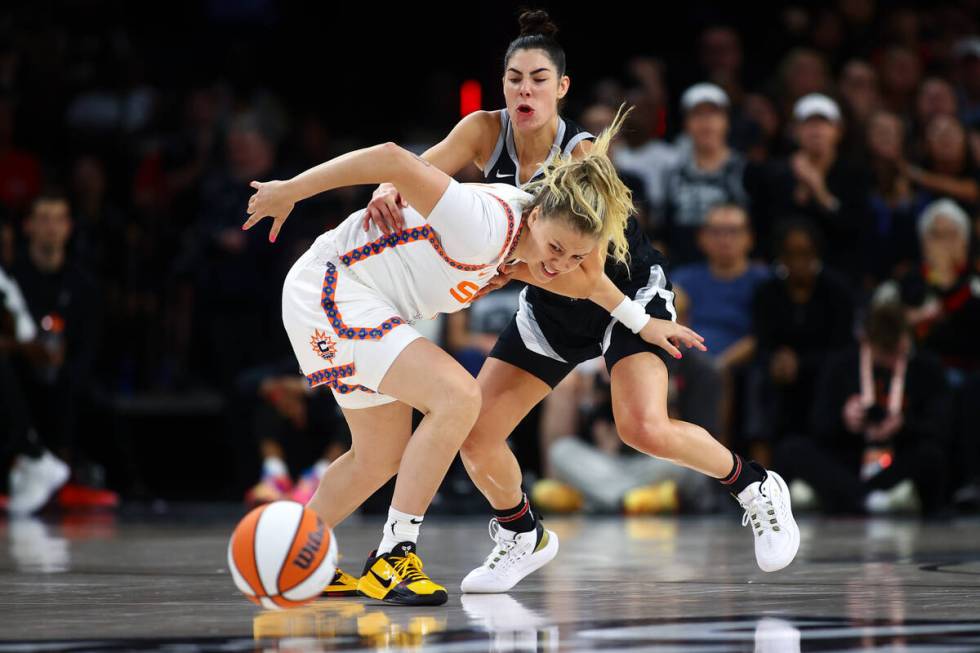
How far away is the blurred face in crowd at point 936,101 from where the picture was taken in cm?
1043

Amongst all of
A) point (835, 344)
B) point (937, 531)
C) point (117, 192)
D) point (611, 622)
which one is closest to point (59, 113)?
point (117, 192)

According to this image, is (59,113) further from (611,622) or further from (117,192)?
(611,622)

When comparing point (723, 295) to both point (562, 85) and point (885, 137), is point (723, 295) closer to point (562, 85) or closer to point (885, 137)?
point (885, 137)

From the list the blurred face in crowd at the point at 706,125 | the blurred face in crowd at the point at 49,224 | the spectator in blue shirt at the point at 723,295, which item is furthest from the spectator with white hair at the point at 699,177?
the blurred face in crowd at the point at 49,224

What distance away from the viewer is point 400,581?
450 cm

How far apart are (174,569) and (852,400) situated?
4.81 m

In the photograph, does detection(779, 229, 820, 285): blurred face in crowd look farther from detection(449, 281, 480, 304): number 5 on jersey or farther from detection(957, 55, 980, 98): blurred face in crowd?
detection(449, 281, 480, 304): number 5 on jersey

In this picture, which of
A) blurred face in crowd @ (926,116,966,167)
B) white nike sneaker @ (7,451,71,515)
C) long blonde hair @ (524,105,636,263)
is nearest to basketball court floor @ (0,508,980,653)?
long blonde hair @ (524,105,636,263)

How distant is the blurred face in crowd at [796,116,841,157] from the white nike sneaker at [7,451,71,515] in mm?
5411

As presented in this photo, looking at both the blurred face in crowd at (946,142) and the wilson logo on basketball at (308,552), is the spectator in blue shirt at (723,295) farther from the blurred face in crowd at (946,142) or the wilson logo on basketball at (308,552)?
the wilson logo on basketball at (308,552)

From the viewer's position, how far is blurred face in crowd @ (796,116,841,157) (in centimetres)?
975

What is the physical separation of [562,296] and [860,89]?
6.37m

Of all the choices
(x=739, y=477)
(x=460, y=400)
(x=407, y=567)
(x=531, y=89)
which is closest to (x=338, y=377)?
(x=460, y=400)

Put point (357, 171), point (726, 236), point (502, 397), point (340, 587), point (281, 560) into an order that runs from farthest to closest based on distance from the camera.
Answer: point (726, 236) → point (502, 397) → point (340, 587) → point (357, 171) → point (281, 560)
